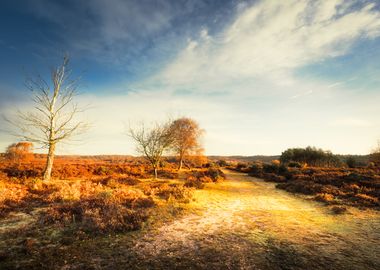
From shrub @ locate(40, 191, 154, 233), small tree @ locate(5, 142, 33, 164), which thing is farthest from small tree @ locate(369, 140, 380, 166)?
small tree @ locate(5, 142, 33, 164)

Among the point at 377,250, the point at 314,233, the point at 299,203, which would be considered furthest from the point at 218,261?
the point at 299,203

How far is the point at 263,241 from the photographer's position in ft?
19.2

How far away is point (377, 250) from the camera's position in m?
5.41

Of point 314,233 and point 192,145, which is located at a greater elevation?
point 192,145

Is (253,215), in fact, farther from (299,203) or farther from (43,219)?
(43,219)

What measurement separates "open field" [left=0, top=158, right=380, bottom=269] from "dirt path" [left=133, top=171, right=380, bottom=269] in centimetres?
2

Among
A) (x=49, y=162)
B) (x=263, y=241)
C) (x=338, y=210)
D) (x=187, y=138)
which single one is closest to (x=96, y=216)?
(x=263, y=241)

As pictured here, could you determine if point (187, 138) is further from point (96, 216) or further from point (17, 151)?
point (17, 151)

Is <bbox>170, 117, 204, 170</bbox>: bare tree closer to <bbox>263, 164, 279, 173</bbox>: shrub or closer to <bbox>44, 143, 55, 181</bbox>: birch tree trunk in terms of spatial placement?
<bbox>263, 164, 279, 173</bbox>: shrub

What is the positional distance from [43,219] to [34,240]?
1.75m

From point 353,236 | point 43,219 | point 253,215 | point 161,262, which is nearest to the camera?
point 161,262

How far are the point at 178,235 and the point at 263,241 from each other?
2.53 m

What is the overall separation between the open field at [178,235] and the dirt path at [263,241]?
23mm

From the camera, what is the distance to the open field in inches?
182
